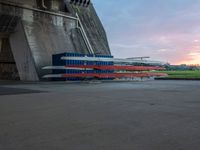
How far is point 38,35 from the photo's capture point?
23094 millimetres

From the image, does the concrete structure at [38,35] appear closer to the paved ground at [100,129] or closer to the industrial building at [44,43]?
the industrial building at [44,43]

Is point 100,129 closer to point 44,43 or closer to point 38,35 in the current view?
point 44,43

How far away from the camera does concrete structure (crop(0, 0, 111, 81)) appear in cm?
2193

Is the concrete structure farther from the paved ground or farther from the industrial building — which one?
the paved ground

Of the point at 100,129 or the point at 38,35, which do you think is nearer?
the point at 100,129

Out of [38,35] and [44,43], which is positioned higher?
[38,35]

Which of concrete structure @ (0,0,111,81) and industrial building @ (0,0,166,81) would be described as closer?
industrial building @ (0,0,166,81)

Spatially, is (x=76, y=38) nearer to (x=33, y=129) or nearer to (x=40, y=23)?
(x=40, y=23)

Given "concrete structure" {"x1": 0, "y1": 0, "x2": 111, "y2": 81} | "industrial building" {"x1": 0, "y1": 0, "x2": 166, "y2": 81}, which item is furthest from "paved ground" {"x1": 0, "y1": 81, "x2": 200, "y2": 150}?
"concrete structure" {"x1": 0, "y1": 0, "x2": 111, "y2": 81}

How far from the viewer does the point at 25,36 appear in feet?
72.5

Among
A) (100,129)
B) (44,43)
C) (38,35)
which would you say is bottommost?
(100,129)

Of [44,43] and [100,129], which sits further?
[44,43]

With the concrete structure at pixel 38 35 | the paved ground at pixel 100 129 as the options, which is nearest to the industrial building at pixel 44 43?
the concrete structure at pixel 38 35

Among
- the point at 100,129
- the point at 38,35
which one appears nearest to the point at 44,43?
the point at 38,35
